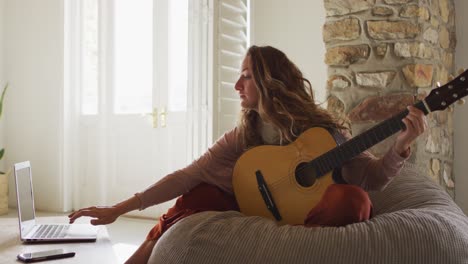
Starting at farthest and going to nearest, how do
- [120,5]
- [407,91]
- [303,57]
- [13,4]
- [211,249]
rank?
[13,4] < [120,5] < [303,57] < [407,91] < [211,249]

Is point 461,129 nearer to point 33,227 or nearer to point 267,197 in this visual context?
point 267,197

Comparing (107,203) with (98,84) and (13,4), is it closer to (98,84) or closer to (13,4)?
(98,84)

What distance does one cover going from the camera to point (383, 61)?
2260mm

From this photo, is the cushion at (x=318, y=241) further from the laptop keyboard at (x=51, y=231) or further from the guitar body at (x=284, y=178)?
the laptop keyboard at (x=51, y=231)

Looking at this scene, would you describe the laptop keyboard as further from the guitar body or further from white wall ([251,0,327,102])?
white wall ([251,0,327,102])

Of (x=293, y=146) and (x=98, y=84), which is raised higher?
(x=98, y=84)

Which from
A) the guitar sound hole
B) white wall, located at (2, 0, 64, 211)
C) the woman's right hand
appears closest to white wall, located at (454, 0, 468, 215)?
the guitar sound hole

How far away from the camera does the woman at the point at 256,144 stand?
1490 millimetres

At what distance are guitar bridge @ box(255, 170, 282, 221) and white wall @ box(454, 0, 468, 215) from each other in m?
1.61

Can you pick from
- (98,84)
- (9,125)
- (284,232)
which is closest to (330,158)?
(284,232)

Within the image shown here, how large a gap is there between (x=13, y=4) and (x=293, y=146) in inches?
137

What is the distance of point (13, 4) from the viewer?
4.06 m

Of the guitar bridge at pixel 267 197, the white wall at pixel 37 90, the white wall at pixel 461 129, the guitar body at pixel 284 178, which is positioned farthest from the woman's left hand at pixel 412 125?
the white wall at pixel 37 90

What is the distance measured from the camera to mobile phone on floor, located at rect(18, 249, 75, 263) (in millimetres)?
1278
